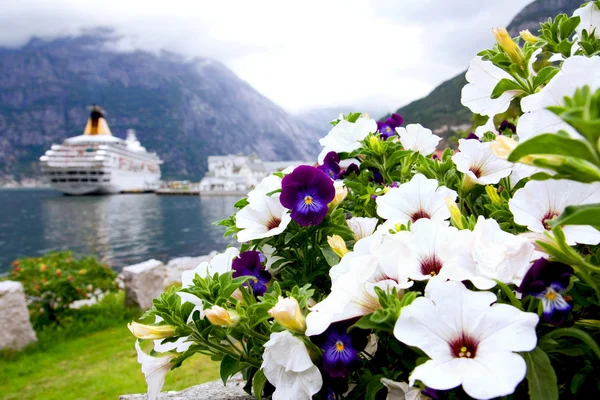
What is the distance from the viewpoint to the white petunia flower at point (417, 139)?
1.65m

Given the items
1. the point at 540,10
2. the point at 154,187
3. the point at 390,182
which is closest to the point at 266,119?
the point at 154,187

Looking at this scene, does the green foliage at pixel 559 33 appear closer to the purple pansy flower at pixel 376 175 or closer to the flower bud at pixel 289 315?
the purple pansy flower at pixel 376 175

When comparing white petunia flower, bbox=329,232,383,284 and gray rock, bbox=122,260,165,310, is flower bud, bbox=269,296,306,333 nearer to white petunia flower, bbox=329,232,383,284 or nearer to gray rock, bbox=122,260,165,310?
white petunia flower, bbox=329,232,383,284

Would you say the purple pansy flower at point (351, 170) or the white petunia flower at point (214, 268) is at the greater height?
the purple pansy flower at point (351, 170)

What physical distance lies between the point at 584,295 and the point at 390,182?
2.49 ft

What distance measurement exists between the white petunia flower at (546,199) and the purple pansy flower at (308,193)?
0.45 meters

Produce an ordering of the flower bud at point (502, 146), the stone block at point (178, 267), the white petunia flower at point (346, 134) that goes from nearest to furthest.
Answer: the flower bud at point (502, 146)
the white petunia flower at point (346, 134)
the stone block at point (178, 267)

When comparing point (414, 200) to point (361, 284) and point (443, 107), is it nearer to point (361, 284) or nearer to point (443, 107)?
point (361, 284)

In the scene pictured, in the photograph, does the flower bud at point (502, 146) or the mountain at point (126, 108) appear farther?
the mountain at point (126, 108)

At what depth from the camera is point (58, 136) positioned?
14712 cm

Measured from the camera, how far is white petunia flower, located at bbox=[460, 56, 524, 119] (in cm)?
123

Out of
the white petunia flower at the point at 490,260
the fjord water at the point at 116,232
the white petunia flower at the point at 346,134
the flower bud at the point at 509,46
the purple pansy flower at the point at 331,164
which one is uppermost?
the flower bud at the point at 509,46

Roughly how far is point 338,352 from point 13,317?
709 cm

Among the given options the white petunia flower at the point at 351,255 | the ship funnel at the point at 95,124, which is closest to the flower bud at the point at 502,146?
the white petunia flower at the point at 351,255
